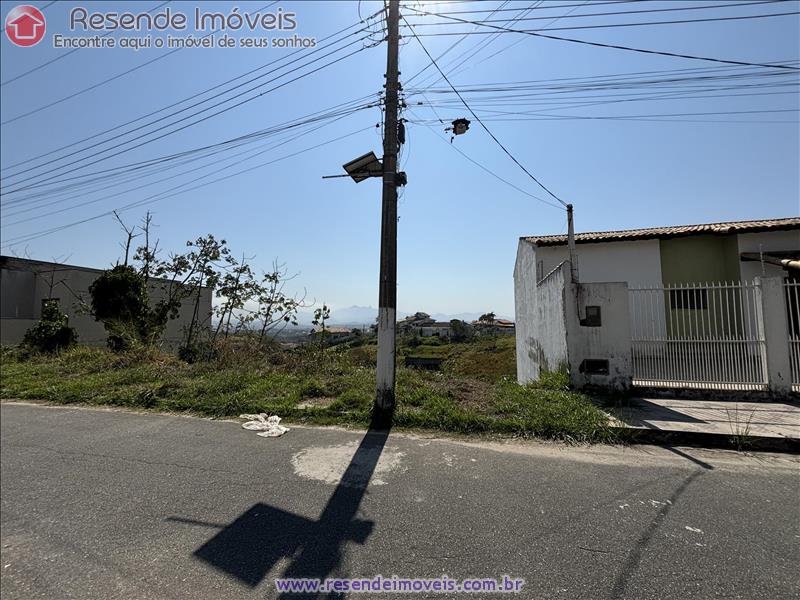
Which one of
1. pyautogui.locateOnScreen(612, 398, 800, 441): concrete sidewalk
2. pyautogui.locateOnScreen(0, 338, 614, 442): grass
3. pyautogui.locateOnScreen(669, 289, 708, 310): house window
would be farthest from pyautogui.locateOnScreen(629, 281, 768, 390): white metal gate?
pyautogui.locateOnScreen(0, 338, 614, 442): grass

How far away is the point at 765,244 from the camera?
385 inches

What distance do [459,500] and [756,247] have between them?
12050mm

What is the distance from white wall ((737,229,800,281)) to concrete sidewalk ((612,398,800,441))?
20.3 feet

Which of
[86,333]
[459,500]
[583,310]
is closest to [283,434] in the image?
[459,500]

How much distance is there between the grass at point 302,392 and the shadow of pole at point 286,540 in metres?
2.11

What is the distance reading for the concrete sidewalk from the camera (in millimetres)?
4102

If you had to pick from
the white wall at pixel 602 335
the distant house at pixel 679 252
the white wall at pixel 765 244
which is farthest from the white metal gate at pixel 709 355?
the white wall at pixel 765 244

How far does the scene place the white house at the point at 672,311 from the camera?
6.04m

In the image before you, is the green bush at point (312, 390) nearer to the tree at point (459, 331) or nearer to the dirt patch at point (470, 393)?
the dirt patch at point (470, 393)

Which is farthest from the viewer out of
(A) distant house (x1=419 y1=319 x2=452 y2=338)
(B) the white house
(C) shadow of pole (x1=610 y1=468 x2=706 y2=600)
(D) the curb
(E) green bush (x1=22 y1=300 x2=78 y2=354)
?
(A) distant house (x1=419 y1=319 x2=452 y2=338)

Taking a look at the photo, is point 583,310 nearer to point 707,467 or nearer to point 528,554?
point 707,467

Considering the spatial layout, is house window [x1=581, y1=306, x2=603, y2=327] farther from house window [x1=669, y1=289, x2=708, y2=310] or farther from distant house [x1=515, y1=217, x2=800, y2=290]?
distant house [x1=515, y1=217, x2=800, y2=290]

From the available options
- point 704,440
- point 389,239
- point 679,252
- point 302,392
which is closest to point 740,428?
point 704,440

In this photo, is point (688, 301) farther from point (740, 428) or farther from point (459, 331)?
point (459, 331)
